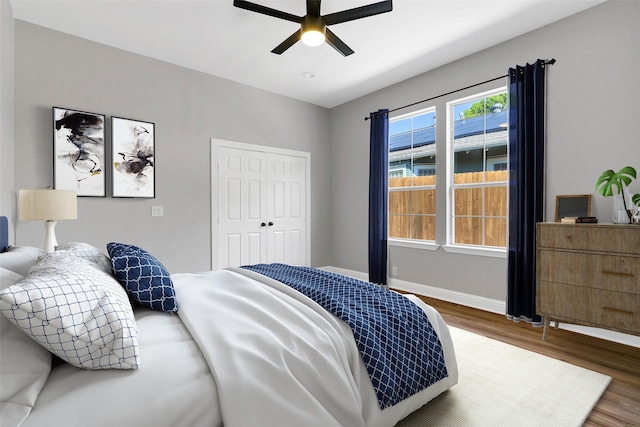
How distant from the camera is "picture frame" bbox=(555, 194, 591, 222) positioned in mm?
2719

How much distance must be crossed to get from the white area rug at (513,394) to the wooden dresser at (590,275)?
45 centimetres

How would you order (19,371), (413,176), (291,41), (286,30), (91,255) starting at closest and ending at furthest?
(19,371) < (91,255) < (291,41) < (286,30) < (413,176)

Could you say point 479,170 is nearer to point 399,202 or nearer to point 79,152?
point 399,202

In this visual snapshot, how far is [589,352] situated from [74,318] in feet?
10.6

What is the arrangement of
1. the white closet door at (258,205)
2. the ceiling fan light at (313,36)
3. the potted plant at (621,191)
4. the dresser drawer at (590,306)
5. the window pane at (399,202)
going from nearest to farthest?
the dresser drawer at (590,306) → the potted plant at (621,191) → the ceiling fan light at (313,36) → the white closet door at (258,205) → the window pane at (399,202)

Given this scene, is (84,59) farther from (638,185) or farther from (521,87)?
(638,185)

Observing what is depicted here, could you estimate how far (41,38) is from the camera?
297cm

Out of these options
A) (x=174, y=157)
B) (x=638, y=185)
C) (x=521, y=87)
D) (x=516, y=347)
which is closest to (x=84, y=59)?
(x=174, y=157)

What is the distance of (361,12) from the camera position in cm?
235

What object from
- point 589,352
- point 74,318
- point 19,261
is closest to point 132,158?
point 19,261

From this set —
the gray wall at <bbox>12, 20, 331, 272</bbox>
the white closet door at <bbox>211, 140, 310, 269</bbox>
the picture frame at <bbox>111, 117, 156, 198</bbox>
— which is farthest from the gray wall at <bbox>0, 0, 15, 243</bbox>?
the white closet door at <bbox>211, 140, 310, 269</bbox>

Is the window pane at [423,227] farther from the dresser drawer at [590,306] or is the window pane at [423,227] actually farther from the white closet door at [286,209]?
the white closet door at [286,209]

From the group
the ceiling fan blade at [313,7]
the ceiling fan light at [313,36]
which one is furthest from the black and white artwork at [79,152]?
the ceiling fan blade at [313,7]

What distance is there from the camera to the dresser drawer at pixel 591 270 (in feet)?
7.24
